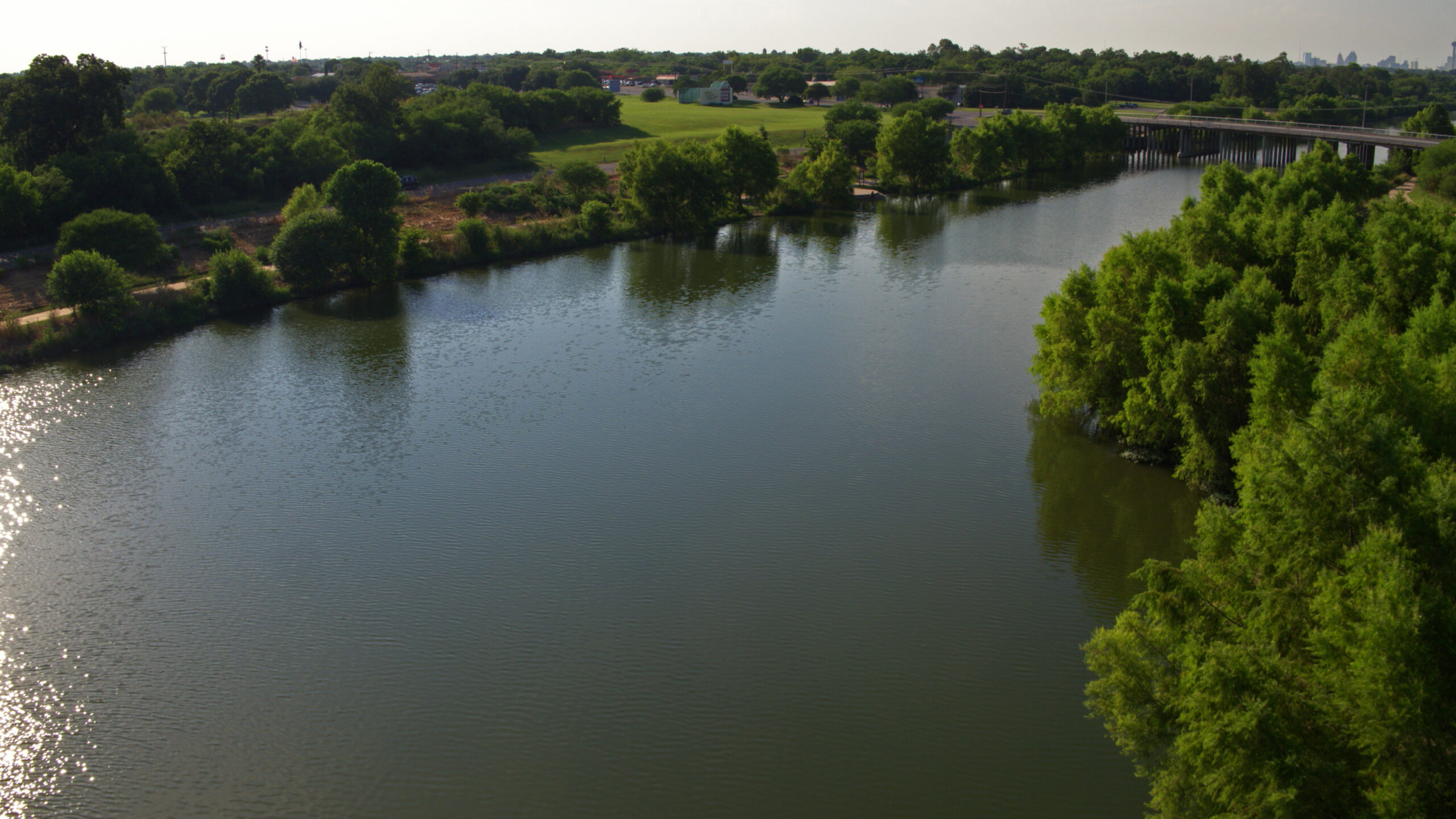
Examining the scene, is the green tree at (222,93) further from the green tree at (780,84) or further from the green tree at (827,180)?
the green tree at (827,180)

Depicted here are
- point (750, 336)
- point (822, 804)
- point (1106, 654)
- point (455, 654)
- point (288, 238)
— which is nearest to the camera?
point (1106, 654)

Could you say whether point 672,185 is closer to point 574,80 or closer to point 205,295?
point 205,295

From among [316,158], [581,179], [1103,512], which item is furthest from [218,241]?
[1103,512]

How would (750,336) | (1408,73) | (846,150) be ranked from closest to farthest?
(750,336)
(846,150)
(1408,73)

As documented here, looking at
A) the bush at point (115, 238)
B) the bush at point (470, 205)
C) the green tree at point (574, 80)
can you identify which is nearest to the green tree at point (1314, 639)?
the bush at point (115, 238)

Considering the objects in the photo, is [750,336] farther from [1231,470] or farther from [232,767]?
[232,767]

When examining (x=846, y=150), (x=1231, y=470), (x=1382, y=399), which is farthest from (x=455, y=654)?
(x=846, y=150)
